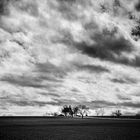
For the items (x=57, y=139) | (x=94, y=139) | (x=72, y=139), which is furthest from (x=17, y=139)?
(x=94, y=139)

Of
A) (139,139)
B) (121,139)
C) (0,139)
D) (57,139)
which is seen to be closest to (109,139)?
(121,139)

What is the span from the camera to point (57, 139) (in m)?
30.5

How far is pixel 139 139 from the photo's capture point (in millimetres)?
29609

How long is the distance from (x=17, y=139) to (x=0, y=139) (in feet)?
7.48

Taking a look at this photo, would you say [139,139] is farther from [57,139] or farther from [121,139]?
[57,139]

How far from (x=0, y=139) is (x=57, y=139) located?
25.4 ft

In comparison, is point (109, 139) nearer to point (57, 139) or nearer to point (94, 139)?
point (94, 139)

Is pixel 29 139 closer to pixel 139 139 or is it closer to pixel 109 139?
pixel 109 139

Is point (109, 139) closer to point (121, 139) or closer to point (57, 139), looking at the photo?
point (121, 139)

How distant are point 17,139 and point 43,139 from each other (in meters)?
3.69

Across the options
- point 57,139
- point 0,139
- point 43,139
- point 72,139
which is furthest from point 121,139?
point 0,139

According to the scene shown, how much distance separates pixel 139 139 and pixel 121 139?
2.36m

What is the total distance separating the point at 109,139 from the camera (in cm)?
3005

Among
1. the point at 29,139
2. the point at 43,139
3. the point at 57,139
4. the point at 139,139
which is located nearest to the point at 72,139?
the point at 57,139
